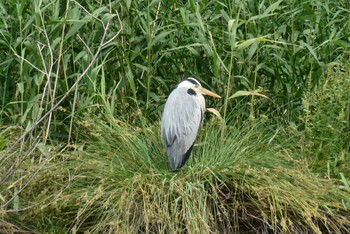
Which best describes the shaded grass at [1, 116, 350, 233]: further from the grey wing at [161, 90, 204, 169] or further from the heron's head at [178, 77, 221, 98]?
the heron's head at [178, 77, 221, 98]

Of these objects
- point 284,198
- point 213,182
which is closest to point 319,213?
point 284,198

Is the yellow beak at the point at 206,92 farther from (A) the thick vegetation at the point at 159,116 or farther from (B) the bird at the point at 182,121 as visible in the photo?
(A) the thick vegetation at the point at 159,116

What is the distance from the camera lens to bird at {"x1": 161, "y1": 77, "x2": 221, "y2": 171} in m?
5.38

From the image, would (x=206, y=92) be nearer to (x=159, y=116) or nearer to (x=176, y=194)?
(x=159, y=116)

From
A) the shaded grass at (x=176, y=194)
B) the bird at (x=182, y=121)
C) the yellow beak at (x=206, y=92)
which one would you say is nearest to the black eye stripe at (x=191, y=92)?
the bird at (x=182, y=121)

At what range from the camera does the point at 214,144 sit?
5.62m

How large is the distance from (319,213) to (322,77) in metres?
1.22

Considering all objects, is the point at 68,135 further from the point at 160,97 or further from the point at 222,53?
the point at 222,53

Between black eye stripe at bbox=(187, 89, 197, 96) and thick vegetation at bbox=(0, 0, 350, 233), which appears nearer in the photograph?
thick vegetation at bbox=(0, 0, 350, 233)

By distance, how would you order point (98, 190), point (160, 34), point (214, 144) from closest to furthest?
point (98, 190) → point (214, 144) → point (160, 34)

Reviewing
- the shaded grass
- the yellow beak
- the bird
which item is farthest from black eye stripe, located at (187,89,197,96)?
the shaded grass

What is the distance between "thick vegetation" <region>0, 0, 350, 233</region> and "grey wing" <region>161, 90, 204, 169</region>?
11 cm

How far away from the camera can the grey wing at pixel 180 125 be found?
5367mm

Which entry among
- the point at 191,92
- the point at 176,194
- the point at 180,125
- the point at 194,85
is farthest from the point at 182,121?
the point at 176,194
